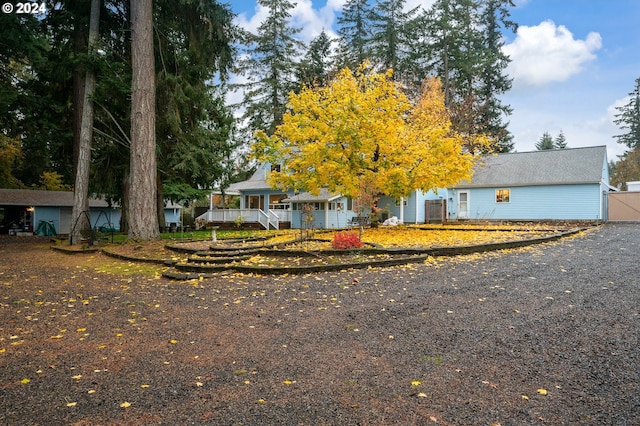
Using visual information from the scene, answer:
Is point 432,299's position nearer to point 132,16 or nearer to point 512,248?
point 512,248

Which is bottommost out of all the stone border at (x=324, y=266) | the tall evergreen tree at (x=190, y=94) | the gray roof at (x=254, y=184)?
the stone border at (x=324, y=266)

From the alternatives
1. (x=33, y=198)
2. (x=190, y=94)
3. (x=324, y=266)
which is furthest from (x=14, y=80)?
(x=324, y=266)

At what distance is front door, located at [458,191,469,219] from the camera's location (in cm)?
2586

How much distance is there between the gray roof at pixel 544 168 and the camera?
22.0 m

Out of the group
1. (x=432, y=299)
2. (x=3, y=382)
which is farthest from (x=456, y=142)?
(x=3, y=382)

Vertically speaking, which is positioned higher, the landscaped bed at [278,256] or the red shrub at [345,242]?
the red shrub at [345,242]

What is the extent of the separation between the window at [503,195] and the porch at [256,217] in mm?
13465

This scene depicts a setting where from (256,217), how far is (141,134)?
1141 cm

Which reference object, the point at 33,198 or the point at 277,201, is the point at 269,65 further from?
the point at 33,198

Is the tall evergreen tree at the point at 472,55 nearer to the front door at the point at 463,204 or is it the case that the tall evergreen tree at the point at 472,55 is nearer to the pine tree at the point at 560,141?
the front door at the point at 463,204

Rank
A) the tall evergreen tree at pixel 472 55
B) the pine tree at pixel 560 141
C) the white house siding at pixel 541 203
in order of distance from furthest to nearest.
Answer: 1. the pine tree at pixel 560 141
2. the tall evergreen tree at pixel 472 55
3. the white house siding at pixel 541 203

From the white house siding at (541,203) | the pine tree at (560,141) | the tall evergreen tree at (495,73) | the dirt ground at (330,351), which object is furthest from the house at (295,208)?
the pine tree at (560,141)

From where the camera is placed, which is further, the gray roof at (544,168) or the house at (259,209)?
the house at (259,209)

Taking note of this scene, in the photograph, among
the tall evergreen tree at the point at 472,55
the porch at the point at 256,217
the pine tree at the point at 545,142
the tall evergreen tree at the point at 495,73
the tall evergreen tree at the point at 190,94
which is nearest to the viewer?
the tall evergreen tree at the point at 190,94
